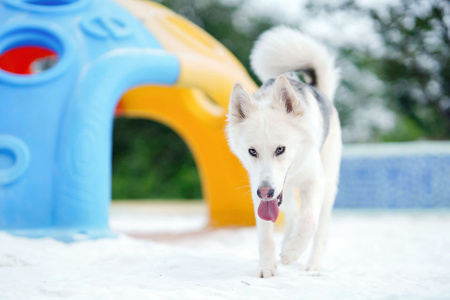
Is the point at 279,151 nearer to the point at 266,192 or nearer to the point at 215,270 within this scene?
the point at 266,192

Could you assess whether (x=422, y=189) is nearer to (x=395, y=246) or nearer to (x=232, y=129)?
(x=395, y=246)

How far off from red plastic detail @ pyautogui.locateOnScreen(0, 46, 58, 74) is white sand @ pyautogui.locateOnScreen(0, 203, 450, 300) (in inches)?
134

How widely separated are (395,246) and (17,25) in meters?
5.16

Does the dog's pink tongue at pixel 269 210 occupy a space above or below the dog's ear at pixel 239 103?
below

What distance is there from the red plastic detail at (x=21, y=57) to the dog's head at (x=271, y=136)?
482 cm

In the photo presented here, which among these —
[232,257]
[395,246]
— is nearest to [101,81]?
[232,257]

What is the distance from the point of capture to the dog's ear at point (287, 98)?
3.20 metres

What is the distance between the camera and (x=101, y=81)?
5312 mm

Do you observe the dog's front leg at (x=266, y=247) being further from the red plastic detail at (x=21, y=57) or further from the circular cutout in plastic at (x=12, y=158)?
the red plastic detail at (x=21, y=57)

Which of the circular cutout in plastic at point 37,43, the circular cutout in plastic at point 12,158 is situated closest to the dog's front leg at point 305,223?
the circular cutout in plastic at point 12,158

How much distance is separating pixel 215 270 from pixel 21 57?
209 inches

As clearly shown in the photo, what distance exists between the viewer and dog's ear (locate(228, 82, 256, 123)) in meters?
3.21

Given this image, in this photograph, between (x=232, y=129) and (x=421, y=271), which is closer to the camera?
(x=232, y=129)

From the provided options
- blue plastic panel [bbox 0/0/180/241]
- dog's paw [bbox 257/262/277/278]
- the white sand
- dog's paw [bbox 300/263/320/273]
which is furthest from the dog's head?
blue plastic panel [bbox 0/0/180/241]
